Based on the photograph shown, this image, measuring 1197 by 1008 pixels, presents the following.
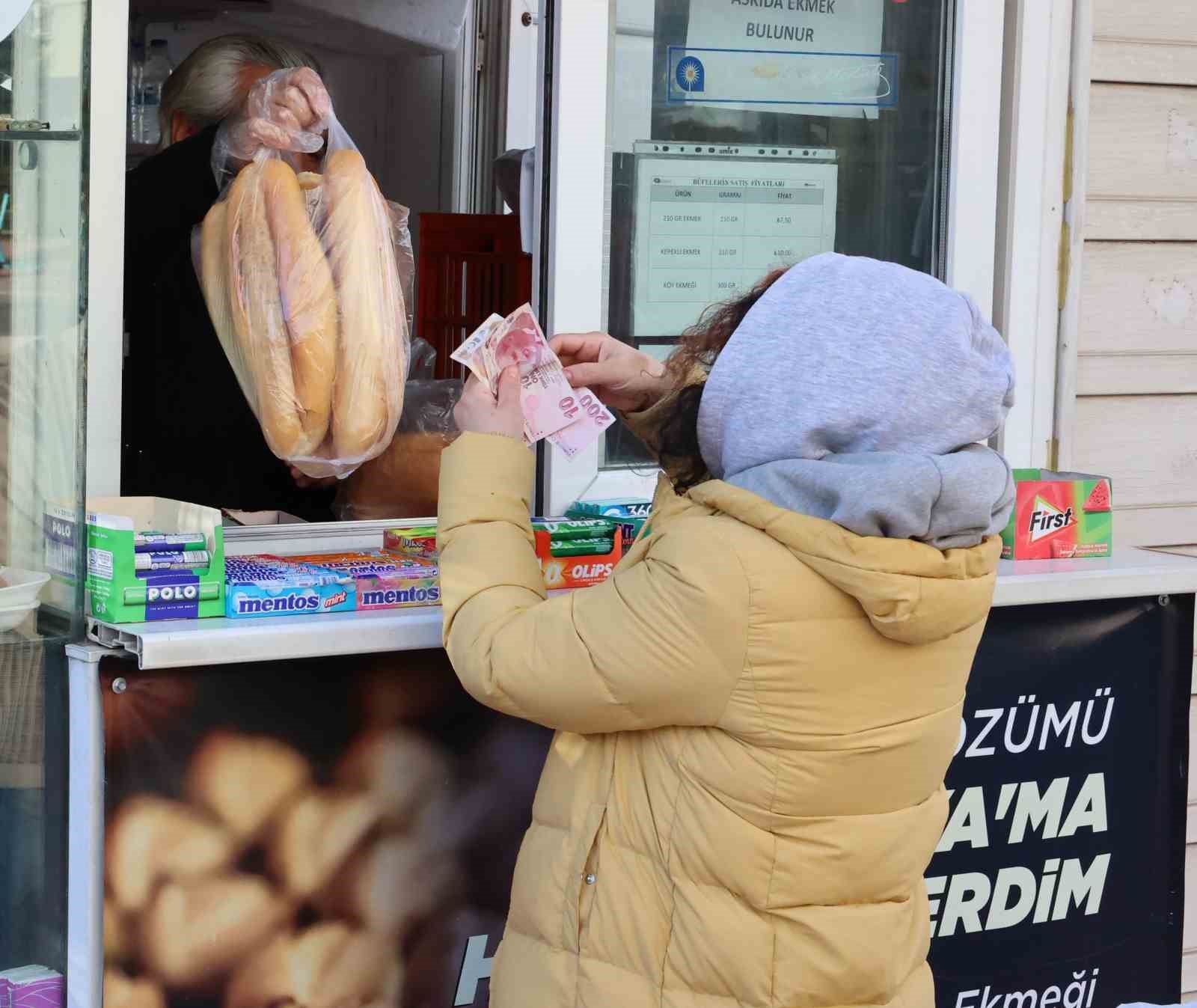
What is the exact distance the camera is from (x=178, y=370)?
220 cm

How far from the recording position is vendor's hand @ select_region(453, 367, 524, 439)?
168 cm

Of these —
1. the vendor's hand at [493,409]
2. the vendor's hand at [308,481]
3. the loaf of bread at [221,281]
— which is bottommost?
the vendor's hand at [308,481]

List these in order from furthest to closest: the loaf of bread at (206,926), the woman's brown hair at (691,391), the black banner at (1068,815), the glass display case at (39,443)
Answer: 1. the black banner at (1068,815)
2. the loaf of bread at (206,926)
3. the glass display case at (39,443)
4. the woman's brown hair at (691,391)

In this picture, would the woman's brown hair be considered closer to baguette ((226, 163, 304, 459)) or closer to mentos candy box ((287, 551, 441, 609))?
mentos candy box ((287, 551, 441, 609))

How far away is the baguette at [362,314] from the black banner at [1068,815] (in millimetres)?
969

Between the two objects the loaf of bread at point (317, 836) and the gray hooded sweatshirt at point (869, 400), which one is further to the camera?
the loaf of bread at point (317, 836)

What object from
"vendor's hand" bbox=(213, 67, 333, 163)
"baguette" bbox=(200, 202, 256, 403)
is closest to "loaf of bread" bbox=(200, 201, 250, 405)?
"baguette" bbox=(200, 202, 256, 403)

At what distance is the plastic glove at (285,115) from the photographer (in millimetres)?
2053

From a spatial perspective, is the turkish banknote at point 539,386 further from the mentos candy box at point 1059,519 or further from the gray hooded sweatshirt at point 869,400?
the mentos candy box at point 1059,519

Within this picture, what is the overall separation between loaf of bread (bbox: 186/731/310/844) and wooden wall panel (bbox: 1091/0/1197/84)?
1.86 m

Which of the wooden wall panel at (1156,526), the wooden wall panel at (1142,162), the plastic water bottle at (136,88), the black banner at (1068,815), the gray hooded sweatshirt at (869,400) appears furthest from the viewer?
→ the plastic water bottle at (136,88)

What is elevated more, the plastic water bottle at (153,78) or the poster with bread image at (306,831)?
the plastic water bottle at (153,78)

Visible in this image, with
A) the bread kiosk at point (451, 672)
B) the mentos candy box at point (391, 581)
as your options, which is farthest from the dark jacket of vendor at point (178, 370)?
the mentos candy box at point (391, 581)

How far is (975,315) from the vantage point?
145 centimetres
